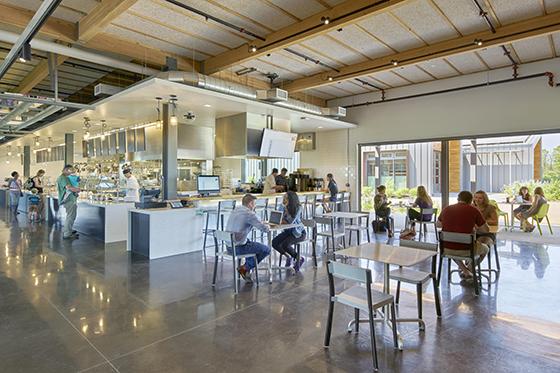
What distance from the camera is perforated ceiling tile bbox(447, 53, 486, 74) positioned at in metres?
6.85

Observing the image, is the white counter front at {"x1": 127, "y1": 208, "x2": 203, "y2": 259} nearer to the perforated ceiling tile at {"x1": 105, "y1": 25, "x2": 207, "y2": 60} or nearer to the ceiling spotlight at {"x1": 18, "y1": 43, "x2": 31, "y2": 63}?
the ceiling spotlight at {"x1": 18, "y1": 43, "x2": 31, "y2": 63}

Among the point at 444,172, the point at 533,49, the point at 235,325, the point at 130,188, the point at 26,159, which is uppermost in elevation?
the point at 533,49

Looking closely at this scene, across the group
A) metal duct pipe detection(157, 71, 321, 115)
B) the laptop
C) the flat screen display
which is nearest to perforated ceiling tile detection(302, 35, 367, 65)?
metal duct pipe detection(157, 71, 321, 115)

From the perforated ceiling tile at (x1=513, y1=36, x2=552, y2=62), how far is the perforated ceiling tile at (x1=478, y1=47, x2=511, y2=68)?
0.25 metres

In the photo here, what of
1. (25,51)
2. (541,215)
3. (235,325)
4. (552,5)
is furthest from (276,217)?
(541,215)

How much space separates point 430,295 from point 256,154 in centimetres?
520

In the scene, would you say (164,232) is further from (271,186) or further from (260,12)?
(260,12)

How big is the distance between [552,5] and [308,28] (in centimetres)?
332

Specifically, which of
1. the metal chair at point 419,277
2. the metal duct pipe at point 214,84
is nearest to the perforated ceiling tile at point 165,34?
the metal duct pipe at point 214,84

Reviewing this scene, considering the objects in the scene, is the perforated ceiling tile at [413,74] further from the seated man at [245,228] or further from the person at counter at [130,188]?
the person at counter at [130,188]

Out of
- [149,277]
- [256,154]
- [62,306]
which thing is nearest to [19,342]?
[62,306]

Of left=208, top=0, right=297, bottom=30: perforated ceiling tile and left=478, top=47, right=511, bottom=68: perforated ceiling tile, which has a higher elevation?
left=478, top=47, right=511, bottom=68: perforated ceiling tile

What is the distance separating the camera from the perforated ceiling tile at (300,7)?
14.4 ft

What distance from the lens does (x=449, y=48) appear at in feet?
19.0
